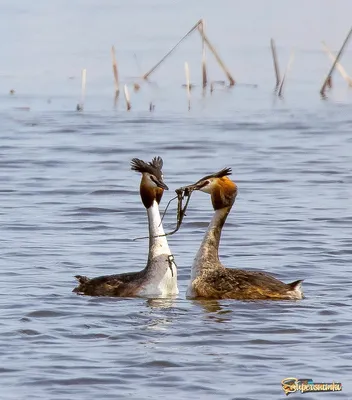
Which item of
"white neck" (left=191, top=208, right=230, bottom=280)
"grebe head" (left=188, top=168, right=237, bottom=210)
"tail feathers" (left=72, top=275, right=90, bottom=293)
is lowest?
"tail feathers" (left=72, top=275, right=90, bottom=293)

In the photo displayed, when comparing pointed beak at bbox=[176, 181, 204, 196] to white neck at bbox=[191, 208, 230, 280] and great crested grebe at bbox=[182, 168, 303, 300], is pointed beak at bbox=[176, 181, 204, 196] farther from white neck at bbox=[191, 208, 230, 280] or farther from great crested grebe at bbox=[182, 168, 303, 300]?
white neck at bbox=[191, 208, 230, 280]

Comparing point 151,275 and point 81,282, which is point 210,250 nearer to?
point 151,275

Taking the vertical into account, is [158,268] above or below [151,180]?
below

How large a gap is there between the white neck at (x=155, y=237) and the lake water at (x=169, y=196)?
0.43 metres

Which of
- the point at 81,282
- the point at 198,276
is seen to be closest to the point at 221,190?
the point at 198,276

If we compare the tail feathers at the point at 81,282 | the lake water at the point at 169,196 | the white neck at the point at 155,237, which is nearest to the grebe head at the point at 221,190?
the white neck at the point at 155,237

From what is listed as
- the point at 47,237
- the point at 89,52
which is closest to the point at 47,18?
the point at 89,52

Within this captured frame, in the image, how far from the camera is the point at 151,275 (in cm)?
1121

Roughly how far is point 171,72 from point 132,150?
716 cm

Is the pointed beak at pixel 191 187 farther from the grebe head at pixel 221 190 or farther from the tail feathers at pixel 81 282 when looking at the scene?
the tail feathers at pixel 81 282

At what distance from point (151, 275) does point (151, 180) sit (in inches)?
33.7

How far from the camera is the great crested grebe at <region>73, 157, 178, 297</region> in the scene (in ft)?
36.2

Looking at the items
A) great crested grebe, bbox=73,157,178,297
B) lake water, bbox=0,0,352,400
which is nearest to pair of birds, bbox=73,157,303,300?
great crested grebe, bbox=73,157,178,297

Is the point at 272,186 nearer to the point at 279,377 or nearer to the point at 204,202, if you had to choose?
the point at 204,202
